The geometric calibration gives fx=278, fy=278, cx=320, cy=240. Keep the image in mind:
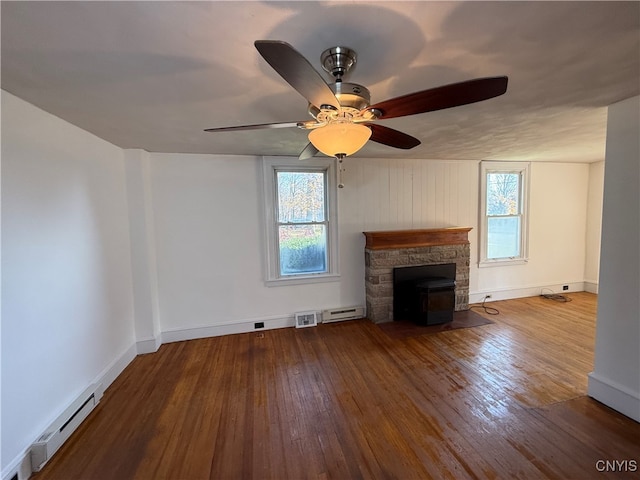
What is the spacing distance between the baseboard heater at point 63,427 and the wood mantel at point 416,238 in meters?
3.21

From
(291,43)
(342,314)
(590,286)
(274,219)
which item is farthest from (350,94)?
(590,286)

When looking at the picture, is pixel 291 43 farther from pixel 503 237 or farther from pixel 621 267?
pixel 503 237

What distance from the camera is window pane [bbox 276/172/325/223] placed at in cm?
368

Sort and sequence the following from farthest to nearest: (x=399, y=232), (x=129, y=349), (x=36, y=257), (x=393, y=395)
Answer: (x=399, y=232) < (x=129, y=349) < (x=393, y=395) < (x=36, y=257)

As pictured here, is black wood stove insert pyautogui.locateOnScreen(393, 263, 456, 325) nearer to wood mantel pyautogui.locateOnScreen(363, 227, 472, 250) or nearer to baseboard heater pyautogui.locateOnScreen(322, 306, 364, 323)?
wood mantel pyautogui.locateOnScreen(363, 227, 472, 250)

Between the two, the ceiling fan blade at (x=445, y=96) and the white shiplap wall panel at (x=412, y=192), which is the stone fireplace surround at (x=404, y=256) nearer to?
the white shiplap wall panel at (x=412, y=192)

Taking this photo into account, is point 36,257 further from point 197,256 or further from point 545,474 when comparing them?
point 545,474

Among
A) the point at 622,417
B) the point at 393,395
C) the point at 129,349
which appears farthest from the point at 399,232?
the point at 129,349

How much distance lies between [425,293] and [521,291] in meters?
2.29

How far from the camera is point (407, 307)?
3936 mm

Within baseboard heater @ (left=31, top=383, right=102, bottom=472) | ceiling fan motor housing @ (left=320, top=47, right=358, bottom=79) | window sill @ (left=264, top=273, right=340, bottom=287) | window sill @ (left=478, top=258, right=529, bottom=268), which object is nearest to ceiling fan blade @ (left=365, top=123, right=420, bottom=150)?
ceiling fan motor housing @ (left=320, top=47, right=358, bottom=79)

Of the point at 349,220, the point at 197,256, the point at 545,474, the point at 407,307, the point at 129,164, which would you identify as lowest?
the point at 545,474

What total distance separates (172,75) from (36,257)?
148 centimetres

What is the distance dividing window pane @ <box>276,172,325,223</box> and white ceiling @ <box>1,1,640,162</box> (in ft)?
5.01
